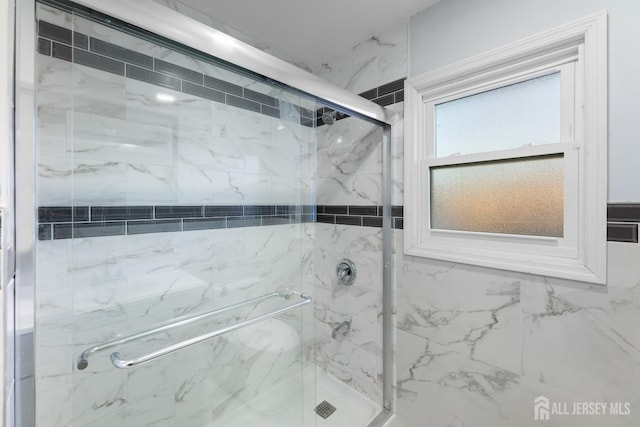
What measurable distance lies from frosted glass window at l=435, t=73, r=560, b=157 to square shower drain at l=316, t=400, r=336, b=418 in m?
1.56

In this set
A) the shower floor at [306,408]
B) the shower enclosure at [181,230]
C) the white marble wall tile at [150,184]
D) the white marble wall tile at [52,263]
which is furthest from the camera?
the shower floor at [306,408]

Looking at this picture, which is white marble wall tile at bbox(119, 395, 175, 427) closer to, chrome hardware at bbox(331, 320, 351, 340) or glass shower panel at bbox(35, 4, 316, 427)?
glass shower panel at bbox(35, 4, 316, 427)

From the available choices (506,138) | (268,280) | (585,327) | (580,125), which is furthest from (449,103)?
(268,280)

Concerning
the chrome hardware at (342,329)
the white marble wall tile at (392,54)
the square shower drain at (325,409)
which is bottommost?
the square shower drain at (325,409)

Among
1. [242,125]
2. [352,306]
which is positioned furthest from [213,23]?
[352,306]

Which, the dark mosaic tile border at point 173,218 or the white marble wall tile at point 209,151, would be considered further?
the white marble wall tile at point 209,151

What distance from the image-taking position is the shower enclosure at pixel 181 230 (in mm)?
731

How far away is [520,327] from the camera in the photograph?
3.41ft

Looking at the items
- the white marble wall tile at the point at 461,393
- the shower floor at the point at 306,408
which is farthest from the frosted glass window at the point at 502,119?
the shower floor at the point at 306,408

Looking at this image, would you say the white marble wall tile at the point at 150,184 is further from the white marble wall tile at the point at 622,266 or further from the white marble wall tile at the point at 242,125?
the white marble wall tile at the point at 622,266

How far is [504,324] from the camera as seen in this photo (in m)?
1.07

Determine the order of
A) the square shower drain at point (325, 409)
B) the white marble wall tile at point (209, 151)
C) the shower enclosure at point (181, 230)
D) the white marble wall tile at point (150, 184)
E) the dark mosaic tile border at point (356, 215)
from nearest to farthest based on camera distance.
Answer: the shower enclosure at point (181, 230), the white marble wall tile at point (150, 184), the white marble wall tile at point (209, 151), the dark mosaic tile border at point (356, 215), the square shower drain at point (325, 409)

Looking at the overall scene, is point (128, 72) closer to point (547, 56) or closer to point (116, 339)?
point (116, 339)

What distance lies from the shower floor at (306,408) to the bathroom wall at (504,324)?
231 millimetres
